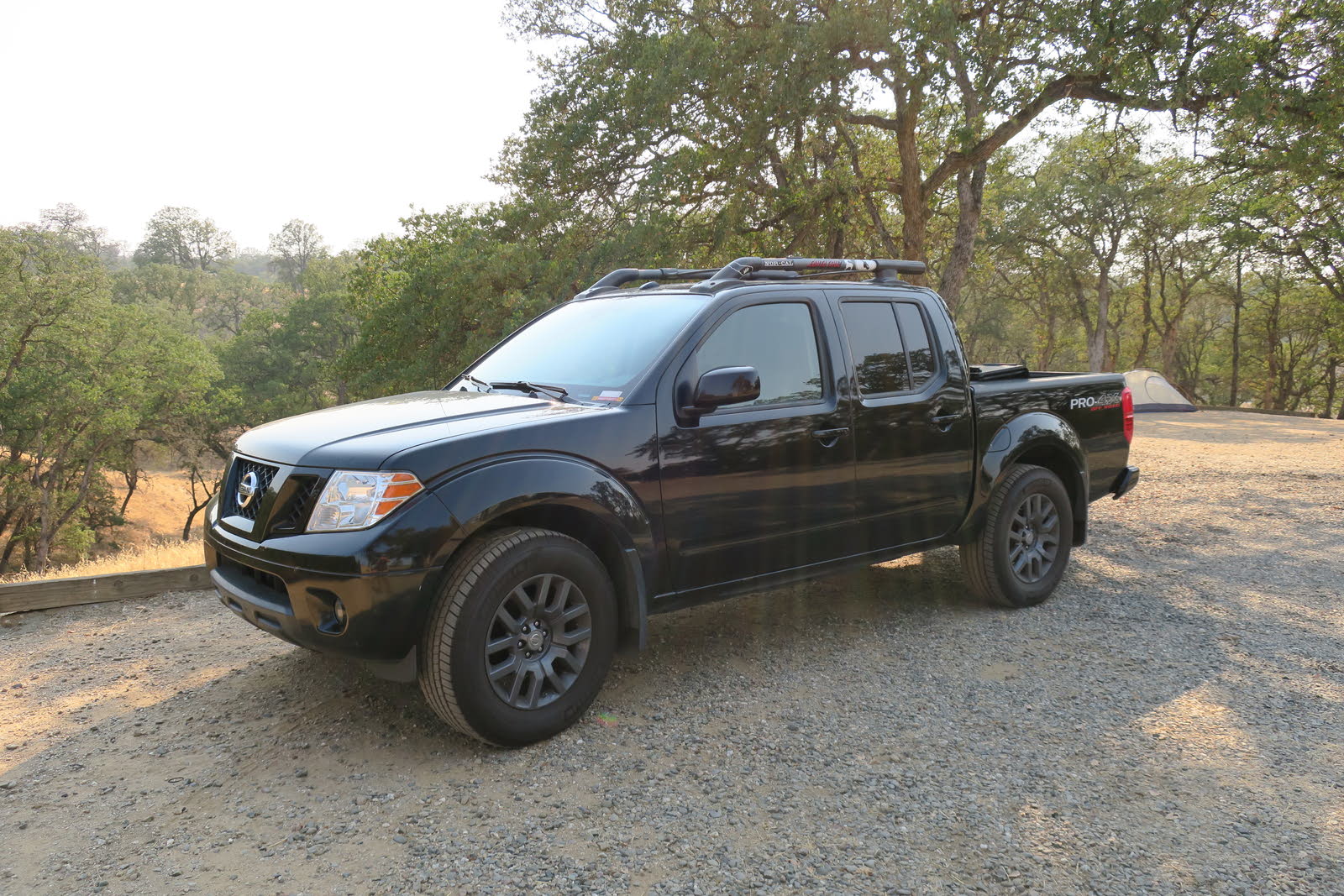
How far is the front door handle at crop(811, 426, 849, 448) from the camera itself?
443cm

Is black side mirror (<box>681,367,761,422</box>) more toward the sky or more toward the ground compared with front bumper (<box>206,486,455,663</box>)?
more toward the sky

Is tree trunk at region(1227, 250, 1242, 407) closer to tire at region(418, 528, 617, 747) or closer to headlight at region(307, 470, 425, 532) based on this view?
tire at region(418, 528, 617, 747)

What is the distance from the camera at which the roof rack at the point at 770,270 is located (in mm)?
4562

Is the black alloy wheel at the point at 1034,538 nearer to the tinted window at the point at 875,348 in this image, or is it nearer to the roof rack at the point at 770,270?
the tinted window at the point at 875,348

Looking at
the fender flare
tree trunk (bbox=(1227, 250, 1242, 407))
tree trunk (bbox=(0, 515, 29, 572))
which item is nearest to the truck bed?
the fender flare

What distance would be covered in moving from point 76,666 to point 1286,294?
1735 inches

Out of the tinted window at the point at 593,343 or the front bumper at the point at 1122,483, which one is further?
the front bumper at the point at 1122,483

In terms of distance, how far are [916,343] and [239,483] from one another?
364cm

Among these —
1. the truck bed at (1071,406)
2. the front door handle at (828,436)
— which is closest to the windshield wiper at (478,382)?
the front door handle at (828,436)

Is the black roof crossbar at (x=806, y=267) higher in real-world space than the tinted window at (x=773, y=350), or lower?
higher

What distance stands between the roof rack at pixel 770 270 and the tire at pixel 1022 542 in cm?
149

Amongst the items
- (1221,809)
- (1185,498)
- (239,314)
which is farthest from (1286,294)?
(239,314)

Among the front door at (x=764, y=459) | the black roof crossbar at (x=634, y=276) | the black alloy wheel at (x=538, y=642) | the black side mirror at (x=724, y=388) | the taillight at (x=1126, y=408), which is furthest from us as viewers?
the taillight at (x=1126, y=408)

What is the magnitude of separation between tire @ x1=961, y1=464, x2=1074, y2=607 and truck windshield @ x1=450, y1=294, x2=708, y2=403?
246 centimetres
